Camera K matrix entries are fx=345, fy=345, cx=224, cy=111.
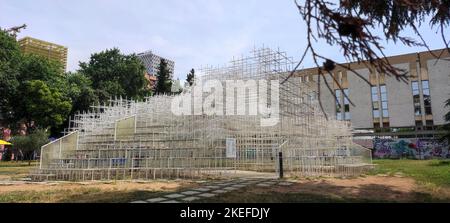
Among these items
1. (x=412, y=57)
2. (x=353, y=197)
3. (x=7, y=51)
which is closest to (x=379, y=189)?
(x=353, y=197)

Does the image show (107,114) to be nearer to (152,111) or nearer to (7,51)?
(152,111)

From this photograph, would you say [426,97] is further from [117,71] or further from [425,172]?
[117,71]

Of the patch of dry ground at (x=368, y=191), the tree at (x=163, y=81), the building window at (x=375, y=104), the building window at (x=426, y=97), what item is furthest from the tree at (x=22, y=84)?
the building window at (x=426, y=97)

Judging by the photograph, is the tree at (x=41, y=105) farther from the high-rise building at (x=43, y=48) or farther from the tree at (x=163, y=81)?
the high-rise building at (x=43, y=48)

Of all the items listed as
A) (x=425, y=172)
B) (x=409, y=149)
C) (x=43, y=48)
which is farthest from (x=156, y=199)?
(x=43, y=48)

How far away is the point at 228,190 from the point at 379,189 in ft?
15.3

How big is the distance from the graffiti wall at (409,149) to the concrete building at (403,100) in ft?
5.54

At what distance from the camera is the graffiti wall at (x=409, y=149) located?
3880 cm

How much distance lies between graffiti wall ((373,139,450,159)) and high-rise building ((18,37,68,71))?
70.7m

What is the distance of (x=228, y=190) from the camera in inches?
383

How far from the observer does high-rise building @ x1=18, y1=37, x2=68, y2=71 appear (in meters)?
82.2

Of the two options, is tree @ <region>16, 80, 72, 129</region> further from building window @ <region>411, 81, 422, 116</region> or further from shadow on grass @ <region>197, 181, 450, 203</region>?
building window @ <region>411, 81, 422, 116</region>

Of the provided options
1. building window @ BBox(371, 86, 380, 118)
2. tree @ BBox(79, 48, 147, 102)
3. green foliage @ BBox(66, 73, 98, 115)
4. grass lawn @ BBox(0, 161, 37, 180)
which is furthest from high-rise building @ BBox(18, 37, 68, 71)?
building window @ BBox(371, 86, 380, 118)

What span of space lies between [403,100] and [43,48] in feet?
266
